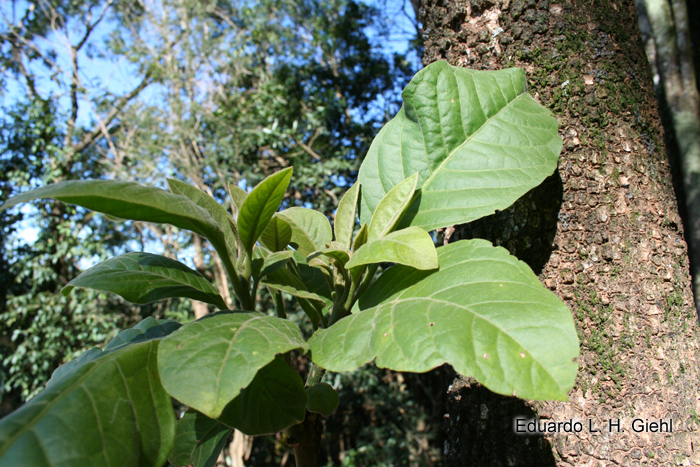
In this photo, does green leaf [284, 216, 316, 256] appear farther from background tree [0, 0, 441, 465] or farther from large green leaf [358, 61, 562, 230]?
background tree [0, 0, 441, 465]

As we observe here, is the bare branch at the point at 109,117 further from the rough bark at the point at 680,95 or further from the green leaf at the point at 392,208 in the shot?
the green leaf at the point at 392,208

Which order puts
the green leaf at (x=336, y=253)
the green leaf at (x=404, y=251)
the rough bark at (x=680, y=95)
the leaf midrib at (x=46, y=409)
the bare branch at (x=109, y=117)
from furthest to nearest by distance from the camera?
1. the bare branch at (x=109, y=117)
2. the rough bark at (x=680, y=95)
3. the green leaf at (x=336, y=253)
4. the green leaf at (x=404, y=251)
5. the leaf midrib at (x=46, y=409)

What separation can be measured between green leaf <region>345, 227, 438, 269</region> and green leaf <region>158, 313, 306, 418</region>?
160mm

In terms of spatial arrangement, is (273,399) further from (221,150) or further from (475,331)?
(221,150)

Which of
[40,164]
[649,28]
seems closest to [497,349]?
[649,28]

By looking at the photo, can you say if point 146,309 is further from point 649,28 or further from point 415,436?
point 649,28

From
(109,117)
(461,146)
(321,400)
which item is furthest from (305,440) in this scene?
(109,117)

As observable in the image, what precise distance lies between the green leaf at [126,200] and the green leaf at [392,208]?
271 mm

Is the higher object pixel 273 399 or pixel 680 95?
pixel 680 95

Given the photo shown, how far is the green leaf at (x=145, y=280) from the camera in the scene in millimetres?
703

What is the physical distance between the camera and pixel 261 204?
25.9 inches

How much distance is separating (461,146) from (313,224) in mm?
335

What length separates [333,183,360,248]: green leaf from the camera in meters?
0.83

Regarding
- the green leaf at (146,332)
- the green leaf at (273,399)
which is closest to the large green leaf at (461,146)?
the green leaf at (273,399)
